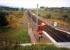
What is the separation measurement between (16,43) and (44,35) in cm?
36

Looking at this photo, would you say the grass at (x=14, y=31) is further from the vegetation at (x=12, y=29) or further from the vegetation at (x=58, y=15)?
the vegetation at (x=58, y=15)

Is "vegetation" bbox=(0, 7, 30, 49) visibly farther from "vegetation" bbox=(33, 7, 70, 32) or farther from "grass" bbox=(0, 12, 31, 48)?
"vegetation" bbox=(33, 7, 70, 32)

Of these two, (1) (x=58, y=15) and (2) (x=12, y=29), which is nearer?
(2) (x=12, y=29)

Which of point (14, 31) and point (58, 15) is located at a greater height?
point (58, 15)

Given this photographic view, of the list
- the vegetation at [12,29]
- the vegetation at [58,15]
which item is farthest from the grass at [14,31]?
the vegetation at [58,15]

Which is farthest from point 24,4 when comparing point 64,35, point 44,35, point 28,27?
point 64,35

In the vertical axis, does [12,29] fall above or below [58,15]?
below

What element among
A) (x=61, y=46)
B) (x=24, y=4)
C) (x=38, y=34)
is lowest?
(x=61, y=46)

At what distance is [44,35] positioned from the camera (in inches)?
91.7

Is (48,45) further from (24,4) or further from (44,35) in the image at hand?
(24,4)

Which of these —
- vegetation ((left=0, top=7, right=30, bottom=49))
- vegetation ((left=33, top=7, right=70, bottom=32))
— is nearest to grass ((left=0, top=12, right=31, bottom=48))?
vegetation ((left=0, top=7, right=30, bottom=49))

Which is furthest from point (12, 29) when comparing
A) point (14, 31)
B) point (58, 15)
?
point (58, 15)

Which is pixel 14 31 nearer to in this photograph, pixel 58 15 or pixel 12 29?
pixel 12 29

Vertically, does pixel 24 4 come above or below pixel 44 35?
above
